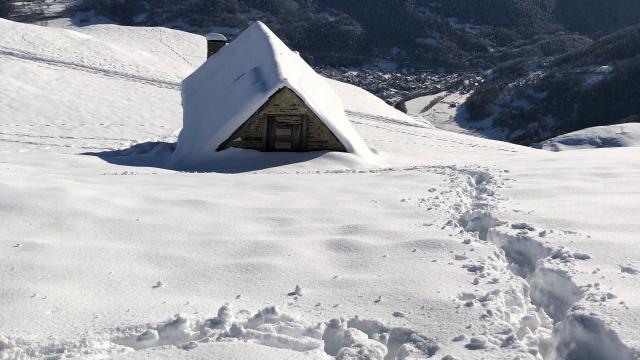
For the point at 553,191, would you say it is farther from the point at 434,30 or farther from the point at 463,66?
the point at 434,30

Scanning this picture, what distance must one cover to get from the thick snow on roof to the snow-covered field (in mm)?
4143

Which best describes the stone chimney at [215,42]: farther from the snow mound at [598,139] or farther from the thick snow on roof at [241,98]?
the snow mound at [598,139]

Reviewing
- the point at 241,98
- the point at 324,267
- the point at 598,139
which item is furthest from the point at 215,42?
the point at 324,267

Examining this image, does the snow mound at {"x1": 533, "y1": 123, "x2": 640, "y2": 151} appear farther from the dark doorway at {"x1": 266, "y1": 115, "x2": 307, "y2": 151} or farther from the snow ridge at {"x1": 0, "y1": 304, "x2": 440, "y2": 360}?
the snow ridge at {"x1": 0, "y1": 304, "x2": 440, "y2": 360}

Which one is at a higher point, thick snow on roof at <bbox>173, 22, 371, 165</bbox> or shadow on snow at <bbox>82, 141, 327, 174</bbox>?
thick snow on roof at <bbox>173, 22, 371, 165</bbox>

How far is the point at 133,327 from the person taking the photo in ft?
13.0

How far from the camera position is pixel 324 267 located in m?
5.26

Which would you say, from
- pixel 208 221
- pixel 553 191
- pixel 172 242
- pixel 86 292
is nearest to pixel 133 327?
pixel 86 292

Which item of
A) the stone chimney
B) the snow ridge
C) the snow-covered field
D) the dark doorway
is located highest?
the stone chimney

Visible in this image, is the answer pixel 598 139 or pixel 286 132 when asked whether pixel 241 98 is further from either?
pixel 598 139

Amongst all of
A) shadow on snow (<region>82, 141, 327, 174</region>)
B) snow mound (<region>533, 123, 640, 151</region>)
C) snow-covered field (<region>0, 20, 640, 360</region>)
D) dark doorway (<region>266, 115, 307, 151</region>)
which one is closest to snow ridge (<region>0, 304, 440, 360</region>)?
snow-covered field (<region>0, 20, 640, 360</region>)

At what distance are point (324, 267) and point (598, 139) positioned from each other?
2750 cm

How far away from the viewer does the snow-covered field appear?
3936 mm

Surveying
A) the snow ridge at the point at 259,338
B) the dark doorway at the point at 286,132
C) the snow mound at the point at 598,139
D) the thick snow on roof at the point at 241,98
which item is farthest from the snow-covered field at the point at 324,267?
the snow mound at the point at 598,139
